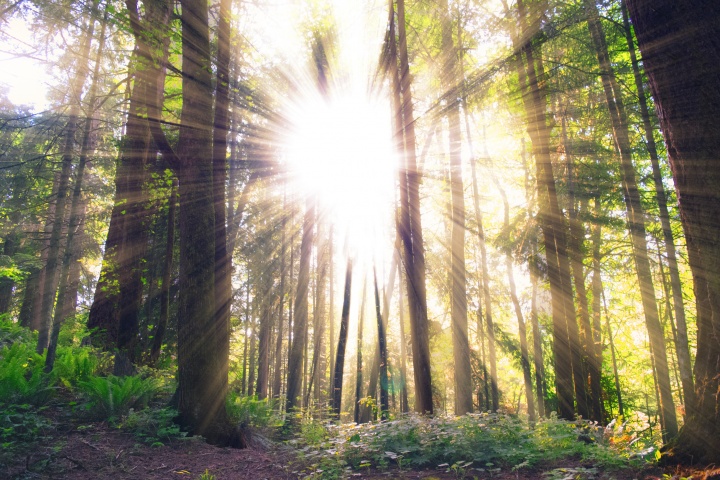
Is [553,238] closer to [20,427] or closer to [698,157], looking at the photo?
[698,157]

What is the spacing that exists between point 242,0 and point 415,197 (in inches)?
230

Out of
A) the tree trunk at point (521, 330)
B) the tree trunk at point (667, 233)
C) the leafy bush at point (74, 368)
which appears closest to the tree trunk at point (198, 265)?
the leafy bush at point (74, 368)

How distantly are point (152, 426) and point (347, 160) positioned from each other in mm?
11863

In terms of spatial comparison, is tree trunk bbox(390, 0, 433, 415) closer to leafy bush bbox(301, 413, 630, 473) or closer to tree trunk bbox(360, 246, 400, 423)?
leafy bush bbox(301, 413, 630, 473)

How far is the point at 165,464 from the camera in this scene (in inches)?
195

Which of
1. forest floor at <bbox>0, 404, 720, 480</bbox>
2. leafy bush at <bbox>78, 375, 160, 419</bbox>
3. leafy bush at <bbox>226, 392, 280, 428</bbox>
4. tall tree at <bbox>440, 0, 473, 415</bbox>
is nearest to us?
forest floor at <bbox>0, 404, 720, 480</bbox>

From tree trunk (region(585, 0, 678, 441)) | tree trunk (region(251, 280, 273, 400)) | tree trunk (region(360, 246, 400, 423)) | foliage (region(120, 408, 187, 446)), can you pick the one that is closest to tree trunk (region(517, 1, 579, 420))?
tree trunk (region(585, 0, 678, 441))

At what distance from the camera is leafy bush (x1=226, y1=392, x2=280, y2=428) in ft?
22.2

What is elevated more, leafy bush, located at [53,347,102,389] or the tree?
the tree

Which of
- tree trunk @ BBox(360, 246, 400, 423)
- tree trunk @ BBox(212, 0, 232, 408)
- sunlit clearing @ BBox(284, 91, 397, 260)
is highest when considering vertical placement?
sunlit clearing @ BBox(284, 91, 397, 260)

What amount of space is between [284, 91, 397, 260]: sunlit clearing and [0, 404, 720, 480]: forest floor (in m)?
8.95

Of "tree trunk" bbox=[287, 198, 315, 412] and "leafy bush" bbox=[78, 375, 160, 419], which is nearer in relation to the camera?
"leafy bush" bbox=[78, 375, 160, 419]

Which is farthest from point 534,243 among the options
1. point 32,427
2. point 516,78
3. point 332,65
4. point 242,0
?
point 32,427

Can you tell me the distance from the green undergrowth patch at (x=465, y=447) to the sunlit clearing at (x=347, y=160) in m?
8.33
